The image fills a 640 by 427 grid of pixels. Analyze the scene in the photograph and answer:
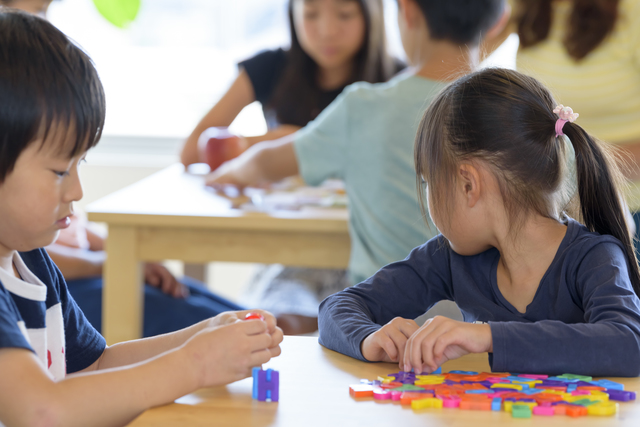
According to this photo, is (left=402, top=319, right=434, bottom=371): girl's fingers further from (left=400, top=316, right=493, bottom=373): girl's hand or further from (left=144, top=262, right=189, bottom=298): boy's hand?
(left=144, top=262, right=189, bottom=298): boy's hand

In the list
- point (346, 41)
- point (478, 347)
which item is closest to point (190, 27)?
point (346, 41)

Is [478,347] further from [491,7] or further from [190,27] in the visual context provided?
[190,27]

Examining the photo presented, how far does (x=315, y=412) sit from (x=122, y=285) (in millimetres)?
985

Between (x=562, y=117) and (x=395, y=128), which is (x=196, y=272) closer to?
(x=395, y=128)

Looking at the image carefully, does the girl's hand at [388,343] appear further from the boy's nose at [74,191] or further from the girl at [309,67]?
the girl at [309,67]

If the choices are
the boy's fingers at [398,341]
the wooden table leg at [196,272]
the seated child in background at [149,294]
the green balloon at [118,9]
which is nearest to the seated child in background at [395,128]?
the seated child in background at [149,294]

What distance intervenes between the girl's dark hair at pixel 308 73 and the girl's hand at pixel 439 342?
5.26 feet

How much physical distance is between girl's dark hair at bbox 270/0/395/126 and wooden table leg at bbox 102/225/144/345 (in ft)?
3.02

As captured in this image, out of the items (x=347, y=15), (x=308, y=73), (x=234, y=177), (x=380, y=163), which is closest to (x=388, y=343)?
(x=380, y=163)

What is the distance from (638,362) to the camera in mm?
728

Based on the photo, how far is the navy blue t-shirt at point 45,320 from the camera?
2.09 feet

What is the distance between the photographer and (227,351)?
2.24 feet

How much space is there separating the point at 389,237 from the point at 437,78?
33cm

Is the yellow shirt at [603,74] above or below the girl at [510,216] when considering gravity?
above
